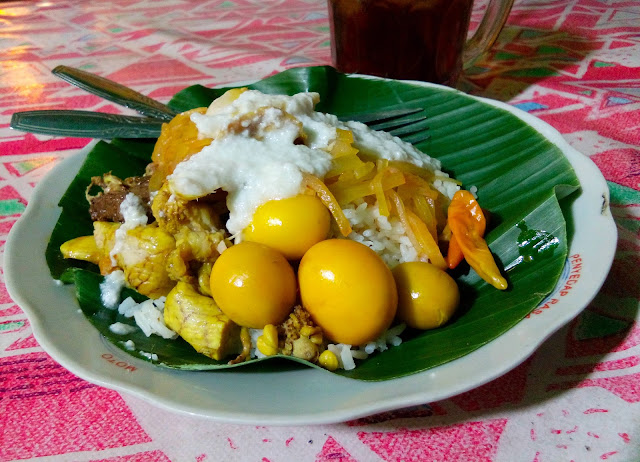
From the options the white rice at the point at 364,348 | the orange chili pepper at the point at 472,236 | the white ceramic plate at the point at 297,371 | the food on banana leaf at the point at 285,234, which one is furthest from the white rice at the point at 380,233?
the white ceramic plate at the point at 297,371

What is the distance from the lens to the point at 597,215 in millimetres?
1415

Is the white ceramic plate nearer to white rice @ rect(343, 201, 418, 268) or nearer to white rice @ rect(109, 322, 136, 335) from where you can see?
white rice @ rect(109, 322, 136, 335)

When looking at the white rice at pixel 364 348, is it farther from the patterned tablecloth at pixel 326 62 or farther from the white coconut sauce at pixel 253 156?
the white coconut sauce at pixel 253 156

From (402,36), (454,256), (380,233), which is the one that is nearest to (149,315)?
(380,233)

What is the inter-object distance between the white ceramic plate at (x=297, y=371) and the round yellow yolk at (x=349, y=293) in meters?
0.15

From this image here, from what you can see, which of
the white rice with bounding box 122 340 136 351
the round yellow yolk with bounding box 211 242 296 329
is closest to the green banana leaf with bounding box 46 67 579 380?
the white rice with bounding box 122 340 136 351

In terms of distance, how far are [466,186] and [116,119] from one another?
1375 millimetres

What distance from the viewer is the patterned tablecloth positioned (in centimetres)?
113

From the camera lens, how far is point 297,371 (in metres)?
1.22

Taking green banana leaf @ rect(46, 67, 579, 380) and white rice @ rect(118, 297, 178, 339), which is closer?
green banana leaf @ rect(46, 67, 579, 380)

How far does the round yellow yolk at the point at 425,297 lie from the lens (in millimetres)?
1359

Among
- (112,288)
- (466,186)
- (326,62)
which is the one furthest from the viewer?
(326,62)

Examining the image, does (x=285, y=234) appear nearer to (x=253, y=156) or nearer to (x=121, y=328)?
(x=253, y=156)

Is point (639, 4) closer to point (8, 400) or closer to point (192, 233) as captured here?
point (192, 233)
